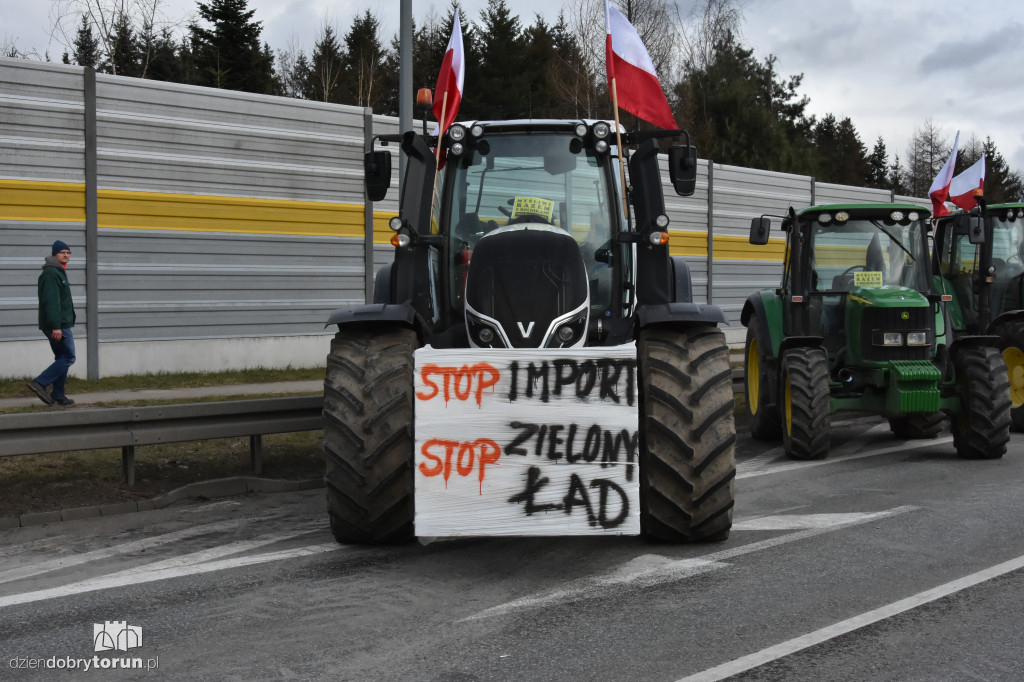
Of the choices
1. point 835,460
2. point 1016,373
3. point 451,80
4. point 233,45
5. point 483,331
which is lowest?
point 835,460

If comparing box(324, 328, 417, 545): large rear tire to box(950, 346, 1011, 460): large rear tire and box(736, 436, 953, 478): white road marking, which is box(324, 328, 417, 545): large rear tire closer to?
box(736, 436, 953, 478): white road marking

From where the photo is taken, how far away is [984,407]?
10117 millimetres

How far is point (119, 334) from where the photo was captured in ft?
53.9

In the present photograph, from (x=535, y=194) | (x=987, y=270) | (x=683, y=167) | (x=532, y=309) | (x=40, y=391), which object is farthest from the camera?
(x=987, y=270)

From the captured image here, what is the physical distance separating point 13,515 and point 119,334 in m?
9.20

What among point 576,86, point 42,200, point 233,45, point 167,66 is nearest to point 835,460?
point 42,200

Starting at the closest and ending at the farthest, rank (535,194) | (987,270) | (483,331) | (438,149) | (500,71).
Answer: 1. (483,331)
2. (535,194)
3. (438,149)
4. (987,270)
5. (500,71)

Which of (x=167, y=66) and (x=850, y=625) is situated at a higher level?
(x=167, y=66)

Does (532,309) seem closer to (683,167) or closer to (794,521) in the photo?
(683,167)

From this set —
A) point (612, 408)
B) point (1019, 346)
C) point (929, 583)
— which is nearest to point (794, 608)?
point (929, 583)

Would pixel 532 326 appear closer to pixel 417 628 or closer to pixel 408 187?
pixel 408 187

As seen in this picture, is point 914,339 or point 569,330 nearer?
point 569,330

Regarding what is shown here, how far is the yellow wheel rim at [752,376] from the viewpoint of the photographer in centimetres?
1303

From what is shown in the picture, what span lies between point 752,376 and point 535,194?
22.3ft
